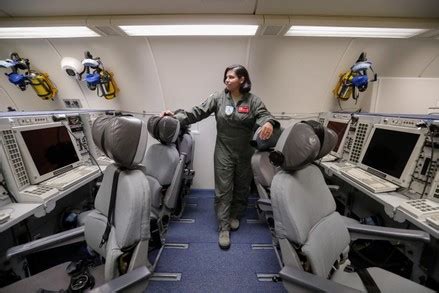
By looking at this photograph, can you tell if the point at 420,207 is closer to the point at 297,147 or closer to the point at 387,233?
the point at 387,233

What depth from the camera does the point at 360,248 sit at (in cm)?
181

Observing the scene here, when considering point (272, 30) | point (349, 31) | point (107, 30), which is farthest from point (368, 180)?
point (107, 30)

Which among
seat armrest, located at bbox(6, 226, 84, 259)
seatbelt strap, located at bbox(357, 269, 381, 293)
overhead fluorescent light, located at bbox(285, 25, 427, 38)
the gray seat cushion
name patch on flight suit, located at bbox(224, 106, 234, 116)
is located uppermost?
overhead fluorescent light, located at bbox(285, 25, 427, 38)

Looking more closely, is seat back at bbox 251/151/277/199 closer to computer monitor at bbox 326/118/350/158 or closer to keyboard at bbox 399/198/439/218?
keyboard at bbox 399/198/439/218

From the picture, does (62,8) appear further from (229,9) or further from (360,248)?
(360,248)

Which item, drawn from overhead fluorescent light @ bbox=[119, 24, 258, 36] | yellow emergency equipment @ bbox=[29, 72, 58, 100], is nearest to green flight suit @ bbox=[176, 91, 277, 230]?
overhead fluorescent light @ bbox=[119, 24, 258, 36]

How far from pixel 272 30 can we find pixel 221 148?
4.75 feet

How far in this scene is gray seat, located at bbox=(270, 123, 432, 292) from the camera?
2.87 ft

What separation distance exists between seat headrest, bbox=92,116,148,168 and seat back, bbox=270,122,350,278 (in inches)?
27.3

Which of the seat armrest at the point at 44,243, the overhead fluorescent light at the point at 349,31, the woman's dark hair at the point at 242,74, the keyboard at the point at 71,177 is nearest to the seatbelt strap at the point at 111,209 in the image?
the seat armrest at the point at 44,243

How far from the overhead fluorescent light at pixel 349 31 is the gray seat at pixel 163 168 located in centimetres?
172

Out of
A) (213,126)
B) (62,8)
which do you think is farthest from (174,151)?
(62,8)

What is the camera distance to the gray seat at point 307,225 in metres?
0.87

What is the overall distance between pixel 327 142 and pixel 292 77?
1977 mm
